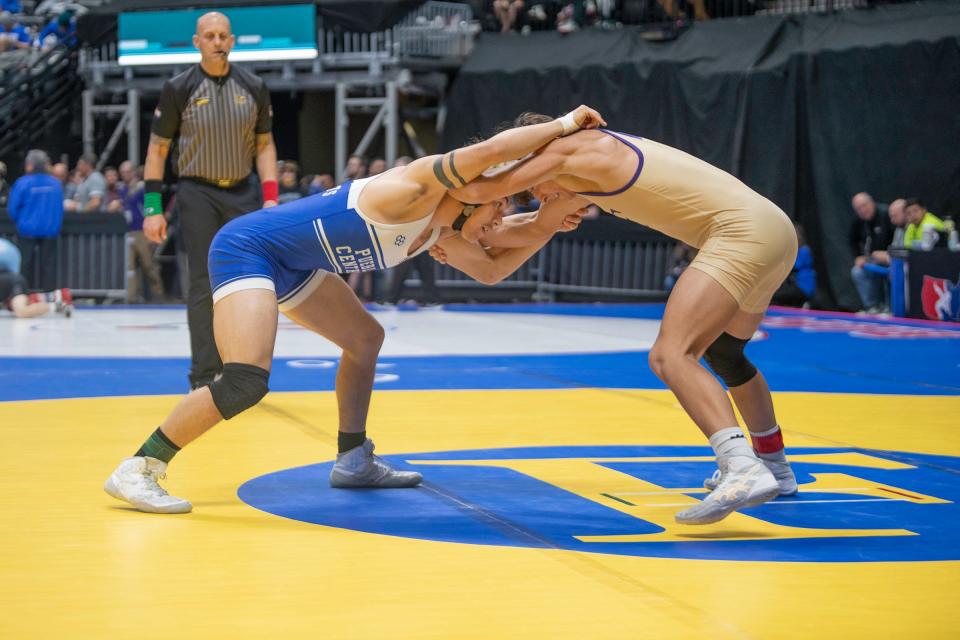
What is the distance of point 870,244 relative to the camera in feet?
53.0

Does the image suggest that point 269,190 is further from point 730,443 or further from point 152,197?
point 730,443

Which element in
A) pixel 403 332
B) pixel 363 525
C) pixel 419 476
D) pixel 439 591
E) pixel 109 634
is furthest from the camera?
pixel 403 332

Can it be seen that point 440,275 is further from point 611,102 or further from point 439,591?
point 439,591

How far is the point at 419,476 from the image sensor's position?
211 inches

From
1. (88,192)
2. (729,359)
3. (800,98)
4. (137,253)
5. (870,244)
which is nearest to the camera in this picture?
(729,359)

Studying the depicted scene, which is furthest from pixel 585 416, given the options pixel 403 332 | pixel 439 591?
pixel 403 332

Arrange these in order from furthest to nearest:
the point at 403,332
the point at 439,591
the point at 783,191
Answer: the point at 783,191
the point at 403,332
the point at 439,591

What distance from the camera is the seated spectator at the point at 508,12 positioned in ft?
69.1

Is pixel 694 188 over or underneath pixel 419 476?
over

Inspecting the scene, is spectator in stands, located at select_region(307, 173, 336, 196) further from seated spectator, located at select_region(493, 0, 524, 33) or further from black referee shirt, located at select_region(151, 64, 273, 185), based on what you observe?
black referee shirt, located at select_region(151, 64, 273, 185)

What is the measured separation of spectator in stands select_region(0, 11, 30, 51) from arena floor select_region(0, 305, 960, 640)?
1549 centimetres

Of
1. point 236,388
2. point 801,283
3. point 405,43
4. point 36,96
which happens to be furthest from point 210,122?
point 36,96

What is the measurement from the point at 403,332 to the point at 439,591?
29.9ft

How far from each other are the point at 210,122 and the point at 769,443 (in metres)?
3.78
